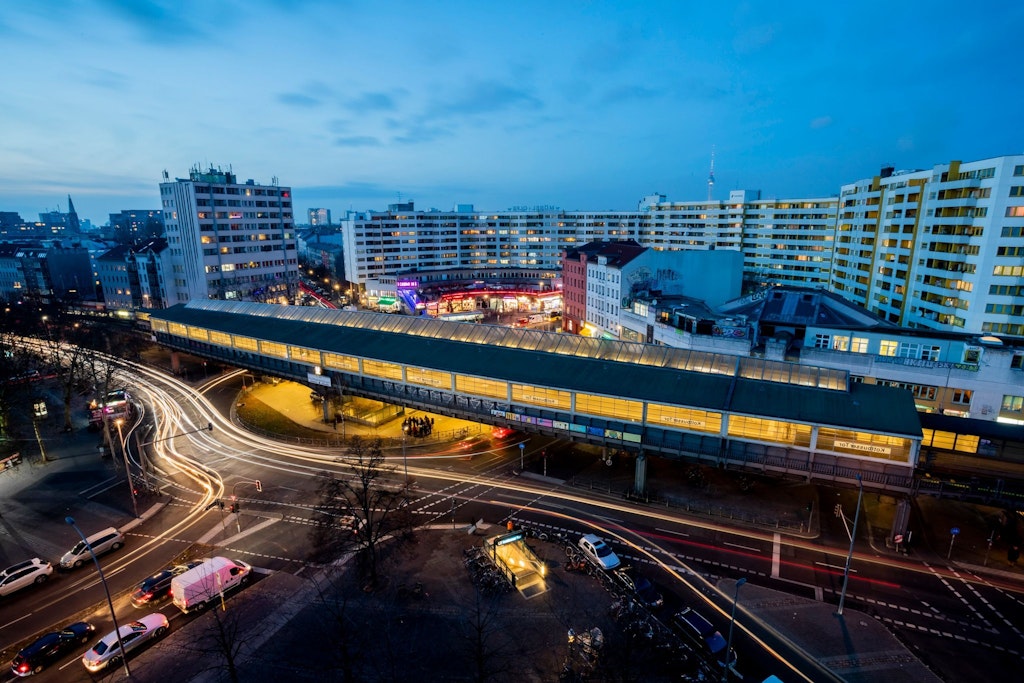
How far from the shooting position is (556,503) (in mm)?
42438

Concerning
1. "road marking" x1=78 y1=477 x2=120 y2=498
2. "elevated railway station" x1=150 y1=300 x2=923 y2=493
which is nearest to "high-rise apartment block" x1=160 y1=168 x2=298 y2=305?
"elevated railway station" x1=150 y1=300 x2=923 y2=493

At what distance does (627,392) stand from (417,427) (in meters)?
26.0

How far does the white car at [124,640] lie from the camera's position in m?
26.4

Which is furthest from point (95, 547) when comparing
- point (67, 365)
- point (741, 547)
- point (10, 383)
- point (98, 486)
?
point (67, 365)

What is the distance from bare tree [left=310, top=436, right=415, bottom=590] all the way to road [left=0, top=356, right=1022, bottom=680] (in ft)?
4.37

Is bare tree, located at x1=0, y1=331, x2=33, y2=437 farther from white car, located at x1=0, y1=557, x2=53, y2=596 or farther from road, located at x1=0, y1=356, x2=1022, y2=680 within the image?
white car, located at x1=0, y1=557, x2=53, y2=596

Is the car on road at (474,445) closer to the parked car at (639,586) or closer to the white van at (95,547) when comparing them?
the parked car at (639,586)

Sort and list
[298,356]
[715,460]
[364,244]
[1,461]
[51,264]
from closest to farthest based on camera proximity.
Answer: [715,460]
[1,461]
[298,356]
[51,264]
[364,244]

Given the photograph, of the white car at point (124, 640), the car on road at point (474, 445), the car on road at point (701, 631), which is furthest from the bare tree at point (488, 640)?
the car on road at point (474, 445)

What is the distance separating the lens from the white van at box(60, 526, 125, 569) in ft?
113

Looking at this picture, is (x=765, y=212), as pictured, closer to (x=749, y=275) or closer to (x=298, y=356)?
(x=749, y=275)

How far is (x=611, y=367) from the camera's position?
155ft

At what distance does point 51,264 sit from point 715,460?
577 ft

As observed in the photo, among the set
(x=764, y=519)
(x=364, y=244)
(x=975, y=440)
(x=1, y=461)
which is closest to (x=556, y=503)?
(x=764, y=519)
